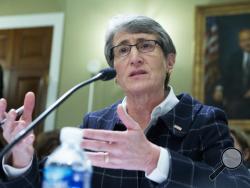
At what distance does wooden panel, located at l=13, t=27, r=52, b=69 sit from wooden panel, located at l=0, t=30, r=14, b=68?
53 mm

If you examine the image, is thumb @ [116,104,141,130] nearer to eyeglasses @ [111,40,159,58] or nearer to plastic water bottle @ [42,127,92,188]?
plastic water bottle @ [42,127,92,188]

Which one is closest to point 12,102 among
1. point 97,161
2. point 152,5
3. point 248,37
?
point 152,5

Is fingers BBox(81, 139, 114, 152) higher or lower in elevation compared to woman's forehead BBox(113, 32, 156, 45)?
lower

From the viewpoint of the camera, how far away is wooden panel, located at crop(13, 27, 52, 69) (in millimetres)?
3822

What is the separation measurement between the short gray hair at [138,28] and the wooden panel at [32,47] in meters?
2.26

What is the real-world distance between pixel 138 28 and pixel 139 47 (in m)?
0.07

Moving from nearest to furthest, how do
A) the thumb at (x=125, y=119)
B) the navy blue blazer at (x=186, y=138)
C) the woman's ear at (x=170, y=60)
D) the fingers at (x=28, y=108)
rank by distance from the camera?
1. the thumb at (x=125, y=119)
2. the fingers at (x=28, y=108)
3. the navy blue blazer at (x=186, y=138)
4. the woman's ear at (x=170, y=60)

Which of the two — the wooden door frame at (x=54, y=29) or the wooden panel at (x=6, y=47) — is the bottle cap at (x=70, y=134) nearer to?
the wooden door frame at (x=54, y=29)

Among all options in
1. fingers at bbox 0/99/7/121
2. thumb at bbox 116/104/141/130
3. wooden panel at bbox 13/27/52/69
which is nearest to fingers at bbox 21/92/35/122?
fingers at bbox 0/99/7/121

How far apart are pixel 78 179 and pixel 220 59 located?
112 inches

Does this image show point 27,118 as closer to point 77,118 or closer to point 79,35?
point 77,118

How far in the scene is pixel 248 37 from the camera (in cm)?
334

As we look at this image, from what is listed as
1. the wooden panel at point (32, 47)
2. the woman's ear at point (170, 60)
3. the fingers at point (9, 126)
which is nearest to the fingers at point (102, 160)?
the fingers at point (9, 126)

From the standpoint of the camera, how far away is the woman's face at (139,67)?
150 centimetres
